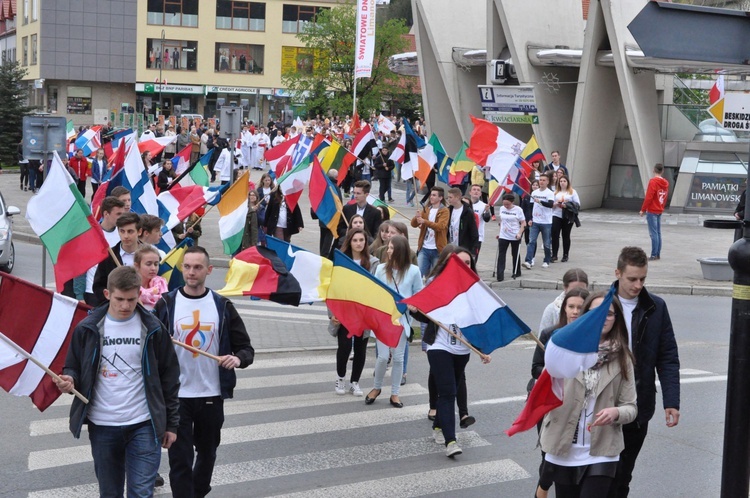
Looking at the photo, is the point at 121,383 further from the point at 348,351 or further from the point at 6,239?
the point at 6,239

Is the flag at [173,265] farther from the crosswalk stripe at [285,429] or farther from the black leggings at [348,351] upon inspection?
the black leggings at [348,351]

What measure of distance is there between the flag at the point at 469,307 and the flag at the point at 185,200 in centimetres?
589

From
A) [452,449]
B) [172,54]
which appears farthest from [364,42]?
[172,54]

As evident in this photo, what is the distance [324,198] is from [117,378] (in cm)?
968

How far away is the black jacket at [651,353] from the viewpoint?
649 centimetres

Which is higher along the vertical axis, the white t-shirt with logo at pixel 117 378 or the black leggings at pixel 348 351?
the white t-shirt with logo at pixel 117 378

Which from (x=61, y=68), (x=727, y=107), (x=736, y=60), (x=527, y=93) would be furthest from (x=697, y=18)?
(x=61, y=68)

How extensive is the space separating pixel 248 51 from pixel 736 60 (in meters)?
76.2

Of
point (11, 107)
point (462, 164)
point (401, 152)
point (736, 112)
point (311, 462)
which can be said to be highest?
point (11, 107)

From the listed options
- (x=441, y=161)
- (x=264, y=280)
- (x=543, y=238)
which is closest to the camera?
(x=264, y=280)

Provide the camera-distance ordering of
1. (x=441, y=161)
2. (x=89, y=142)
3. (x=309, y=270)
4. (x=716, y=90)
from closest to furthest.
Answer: (x=309, y=270) < (x=441, y=161) < (x=89, y=142) < (x=716, y=90)

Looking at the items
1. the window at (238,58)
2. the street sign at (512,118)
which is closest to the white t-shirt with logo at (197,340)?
the street sign at (512,118)

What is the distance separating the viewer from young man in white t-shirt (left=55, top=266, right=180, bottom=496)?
19.6 ft

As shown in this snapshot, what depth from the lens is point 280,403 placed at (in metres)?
10.3
